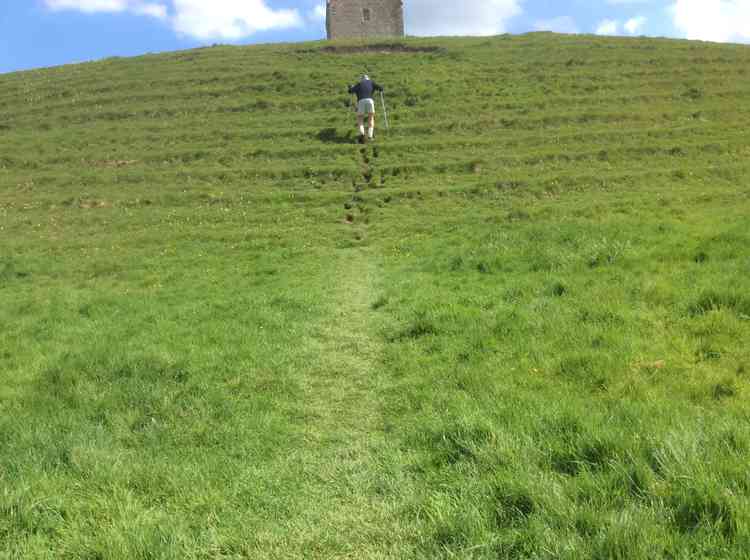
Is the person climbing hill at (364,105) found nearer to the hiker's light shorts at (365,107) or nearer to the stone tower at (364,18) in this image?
the hiker's light shorts at (365,107)

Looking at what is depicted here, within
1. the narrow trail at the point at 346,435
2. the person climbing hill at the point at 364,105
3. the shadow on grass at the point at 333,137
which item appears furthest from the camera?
the shadow on grass at the point at 333,137

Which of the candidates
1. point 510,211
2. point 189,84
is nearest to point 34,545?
point 510,211

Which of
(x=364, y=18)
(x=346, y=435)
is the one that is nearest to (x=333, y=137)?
(x=346, y=435)

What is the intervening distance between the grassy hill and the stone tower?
28283 millimetres

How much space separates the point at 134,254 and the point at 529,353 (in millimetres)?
12916

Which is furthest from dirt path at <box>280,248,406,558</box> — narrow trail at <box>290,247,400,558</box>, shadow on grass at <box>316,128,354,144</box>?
shadow on grass at <box>316,128,354,144</box>

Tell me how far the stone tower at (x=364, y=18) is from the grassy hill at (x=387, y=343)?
28283 mm

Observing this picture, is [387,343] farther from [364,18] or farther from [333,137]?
[364,18]

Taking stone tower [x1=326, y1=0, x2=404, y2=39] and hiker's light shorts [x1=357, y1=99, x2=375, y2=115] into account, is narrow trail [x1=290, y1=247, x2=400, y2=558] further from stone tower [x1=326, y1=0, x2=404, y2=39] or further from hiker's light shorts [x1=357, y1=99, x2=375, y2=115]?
stone tower [x1=326, y1=0, x2=404, y2=39]

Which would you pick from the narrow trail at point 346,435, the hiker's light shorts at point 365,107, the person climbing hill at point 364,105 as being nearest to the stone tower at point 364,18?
the person climbing hill at point 364,105

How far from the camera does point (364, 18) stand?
50094mm

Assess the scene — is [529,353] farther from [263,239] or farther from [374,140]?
[374,140]

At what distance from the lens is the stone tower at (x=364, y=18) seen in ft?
163

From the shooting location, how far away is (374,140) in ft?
81.1
